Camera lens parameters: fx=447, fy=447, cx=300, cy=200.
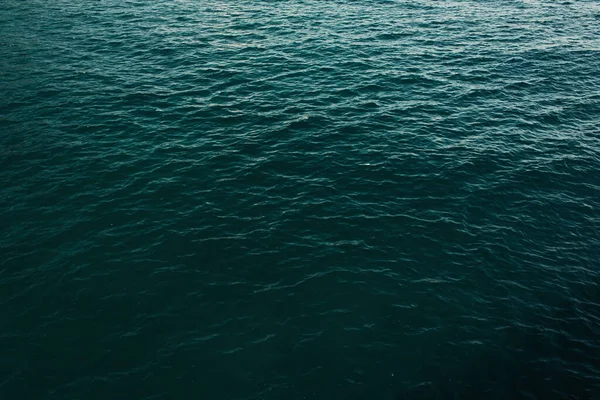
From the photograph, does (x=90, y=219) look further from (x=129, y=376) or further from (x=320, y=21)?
(x=320, y=21)

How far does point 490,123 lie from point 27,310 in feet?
171

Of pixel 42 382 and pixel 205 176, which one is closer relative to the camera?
pixel 42 382

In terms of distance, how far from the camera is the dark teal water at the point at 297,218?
3052 cm

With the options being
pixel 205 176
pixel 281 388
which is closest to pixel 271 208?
pixel 205 176

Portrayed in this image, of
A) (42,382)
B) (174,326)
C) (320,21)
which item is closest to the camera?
(42,382)

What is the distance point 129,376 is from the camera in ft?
96.2

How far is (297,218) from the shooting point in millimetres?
42000

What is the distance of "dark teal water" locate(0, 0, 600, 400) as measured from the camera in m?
30.5

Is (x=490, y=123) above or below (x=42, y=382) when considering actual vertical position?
above

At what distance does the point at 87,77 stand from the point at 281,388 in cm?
5278

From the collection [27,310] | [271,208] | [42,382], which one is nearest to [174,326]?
[42,382]

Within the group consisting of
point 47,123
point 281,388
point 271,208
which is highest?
point 47,123

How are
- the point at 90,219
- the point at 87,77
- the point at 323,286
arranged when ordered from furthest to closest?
1. the point at 87,77
2. the point at 90,219
3. the point at 323,286

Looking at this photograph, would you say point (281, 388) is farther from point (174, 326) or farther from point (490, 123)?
point (490, 123)
